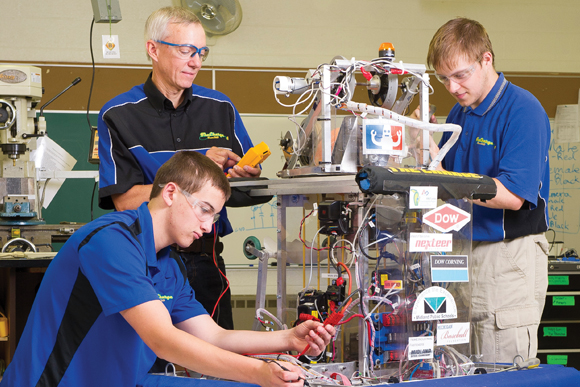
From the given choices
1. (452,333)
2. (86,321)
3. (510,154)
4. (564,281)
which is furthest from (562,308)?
(86,321)

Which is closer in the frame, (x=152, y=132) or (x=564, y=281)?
(x=152, y=132)


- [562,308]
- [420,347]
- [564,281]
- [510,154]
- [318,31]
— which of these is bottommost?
[562,308]

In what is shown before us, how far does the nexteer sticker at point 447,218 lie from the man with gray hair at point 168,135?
2.42 feet

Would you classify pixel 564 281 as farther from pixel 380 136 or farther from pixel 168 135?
pixel 168 135

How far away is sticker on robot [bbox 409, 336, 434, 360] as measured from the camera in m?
1.31

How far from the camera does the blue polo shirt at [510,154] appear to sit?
154cm

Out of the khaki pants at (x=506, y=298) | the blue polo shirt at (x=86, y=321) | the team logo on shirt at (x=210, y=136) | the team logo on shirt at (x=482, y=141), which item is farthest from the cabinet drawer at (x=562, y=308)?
the blue polo shirt at (x=86, y=321)

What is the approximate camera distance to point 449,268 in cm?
135

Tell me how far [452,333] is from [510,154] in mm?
525

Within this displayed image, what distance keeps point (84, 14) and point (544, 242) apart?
12.8 ft

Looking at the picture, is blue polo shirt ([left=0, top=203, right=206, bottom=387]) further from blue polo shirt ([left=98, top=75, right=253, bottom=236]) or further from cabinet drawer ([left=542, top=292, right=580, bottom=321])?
cabinet drawer ([left=542, top=292, right=580, bottom=321])

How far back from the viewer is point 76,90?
14.4ft

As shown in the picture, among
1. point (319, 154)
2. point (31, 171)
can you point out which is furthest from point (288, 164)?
point (31, 171)

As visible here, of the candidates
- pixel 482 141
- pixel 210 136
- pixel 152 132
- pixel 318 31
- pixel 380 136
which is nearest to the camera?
pixel 380 136
